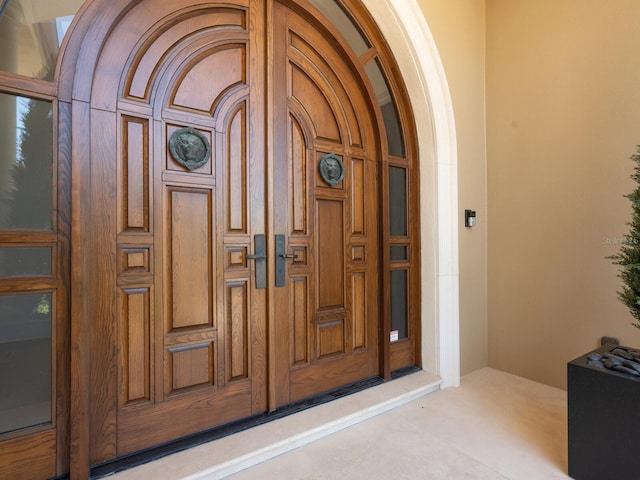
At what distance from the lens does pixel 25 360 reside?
50.7 inches

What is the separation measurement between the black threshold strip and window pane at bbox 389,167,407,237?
1110 millimetres

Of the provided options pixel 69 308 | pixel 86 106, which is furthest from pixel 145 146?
pixel 69 308

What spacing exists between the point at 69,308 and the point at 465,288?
2556 mm

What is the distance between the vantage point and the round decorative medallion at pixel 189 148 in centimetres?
158

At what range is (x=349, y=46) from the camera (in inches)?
85.4

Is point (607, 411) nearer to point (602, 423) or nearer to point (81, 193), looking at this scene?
point (602, 423)

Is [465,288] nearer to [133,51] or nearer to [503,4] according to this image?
[503,4]

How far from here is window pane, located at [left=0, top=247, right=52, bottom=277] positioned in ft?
4.11

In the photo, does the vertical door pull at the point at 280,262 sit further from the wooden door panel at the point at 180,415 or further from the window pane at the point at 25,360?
the window pane at the point at 25,360

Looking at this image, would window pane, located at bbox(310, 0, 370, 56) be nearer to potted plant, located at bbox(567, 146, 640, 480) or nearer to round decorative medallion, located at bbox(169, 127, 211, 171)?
round decorative medallion, located at bbox(169, 127, 211, 171)

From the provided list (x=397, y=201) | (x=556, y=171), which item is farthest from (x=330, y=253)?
(x=556, y=171)

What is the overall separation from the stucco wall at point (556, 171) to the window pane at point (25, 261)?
9.62ft

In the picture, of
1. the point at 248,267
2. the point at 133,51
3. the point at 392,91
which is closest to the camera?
the point at 133,51

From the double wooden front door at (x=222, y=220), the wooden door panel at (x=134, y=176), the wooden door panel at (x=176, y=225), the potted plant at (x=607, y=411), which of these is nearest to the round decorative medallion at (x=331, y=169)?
the double wooden front door at (x=222, y=220)
